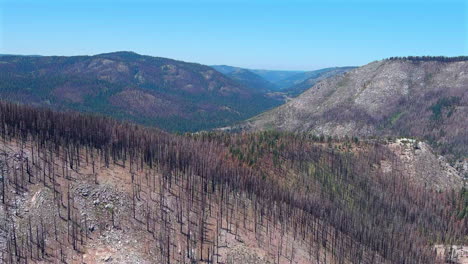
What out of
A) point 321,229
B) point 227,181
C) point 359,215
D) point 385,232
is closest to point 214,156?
point 227,181

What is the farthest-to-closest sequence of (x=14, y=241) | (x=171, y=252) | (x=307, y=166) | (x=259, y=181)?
(x=307, y=166), (x=259, y=181), (x=171, y=252), (x=14, y=241)

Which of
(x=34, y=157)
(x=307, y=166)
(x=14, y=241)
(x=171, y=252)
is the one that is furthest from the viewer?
(x=307, y=166)

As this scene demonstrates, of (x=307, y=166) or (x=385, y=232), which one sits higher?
(x=307, y=166)

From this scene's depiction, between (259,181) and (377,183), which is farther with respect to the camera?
(377,183)

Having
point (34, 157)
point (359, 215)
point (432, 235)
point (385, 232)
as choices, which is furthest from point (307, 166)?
point (34, 157)

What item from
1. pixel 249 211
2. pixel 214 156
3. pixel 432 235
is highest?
pixel 214 156

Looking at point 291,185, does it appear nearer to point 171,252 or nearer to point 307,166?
point 307,166

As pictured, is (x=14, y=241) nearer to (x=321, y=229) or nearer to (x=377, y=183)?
(x=321, y=229)
